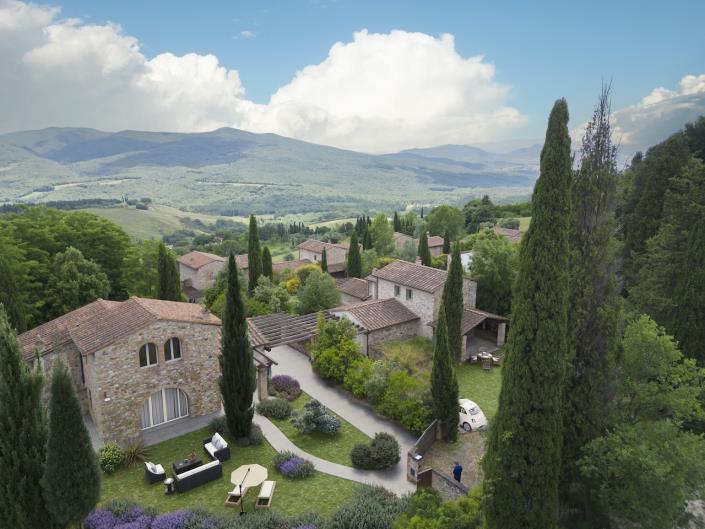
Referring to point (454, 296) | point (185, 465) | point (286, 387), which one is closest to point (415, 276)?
point (454, 296)

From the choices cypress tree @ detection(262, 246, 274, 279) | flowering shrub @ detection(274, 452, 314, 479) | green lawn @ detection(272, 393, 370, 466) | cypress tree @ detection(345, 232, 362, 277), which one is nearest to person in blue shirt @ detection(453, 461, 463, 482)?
green lawn @ detection(272, 393, 370, 466)

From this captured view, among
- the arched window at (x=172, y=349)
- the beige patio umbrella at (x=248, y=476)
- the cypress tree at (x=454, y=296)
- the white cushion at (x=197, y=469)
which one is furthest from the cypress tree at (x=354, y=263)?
the beige patio umbrella at (x=248, y=476)

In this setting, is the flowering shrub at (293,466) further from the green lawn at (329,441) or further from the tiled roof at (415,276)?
the tiled roof at (415,276)

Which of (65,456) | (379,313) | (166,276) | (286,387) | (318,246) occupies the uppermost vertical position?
(65,456)

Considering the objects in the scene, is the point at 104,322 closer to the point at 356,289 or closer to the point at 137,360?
the point at 137,360

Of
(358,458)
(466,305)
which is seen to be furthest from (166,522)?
(466,305)

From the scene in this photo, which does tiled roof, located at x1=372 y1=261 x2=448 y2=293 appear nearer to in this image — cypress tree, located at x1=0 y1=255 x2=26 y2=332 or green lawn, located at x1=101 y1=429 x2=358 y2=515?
green lawn, located at x1=101 y1=429 x2=358 y2=515
